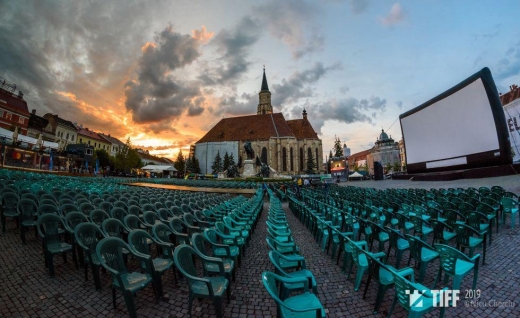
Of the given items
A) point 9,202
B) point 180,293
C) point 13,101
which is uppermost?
point 13,101

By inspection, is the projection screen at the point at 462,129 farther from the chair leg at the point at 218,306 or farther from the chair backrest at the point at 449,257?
the chair leg at the point at 218,306

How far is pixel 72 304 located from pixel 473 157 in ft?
83.7

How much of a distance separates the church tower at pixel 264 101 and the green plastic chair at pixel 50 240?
205 feet

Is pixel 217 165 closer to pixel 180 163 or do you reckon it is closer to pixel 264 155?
pixel 264 155

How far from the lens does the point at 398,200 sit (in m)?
9.02

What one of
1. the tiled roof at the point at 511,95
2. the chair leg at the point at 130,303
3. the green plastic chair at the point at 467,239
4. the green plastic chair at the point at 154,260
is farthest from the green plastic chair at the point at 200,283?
the tiled roof at the point at 511,95

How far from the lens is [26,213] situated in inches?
208

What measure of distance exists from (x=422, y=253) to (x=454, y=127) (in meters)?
22.2

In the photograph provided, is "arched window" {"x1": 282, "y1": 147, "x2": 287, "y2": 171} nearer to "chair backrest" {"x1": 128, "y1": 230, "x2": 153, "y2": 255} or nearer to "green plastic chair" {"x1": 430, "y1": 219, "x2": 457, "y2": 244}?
"green plastic chair" {"x1": 430, "y1": 219, "x2": 457, "y2": 244}

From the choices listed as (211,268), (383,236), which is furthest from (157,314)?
(383,236)

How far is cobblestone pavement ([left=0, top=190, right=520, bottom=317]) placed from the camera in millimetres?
2854

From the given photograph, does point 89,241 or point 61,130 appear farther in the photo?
point 61,130

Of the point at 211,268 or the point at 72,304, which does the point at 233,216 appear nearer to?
the point at 211,268

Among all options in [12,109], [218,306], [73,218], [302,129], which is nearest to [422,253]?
[218,306]
